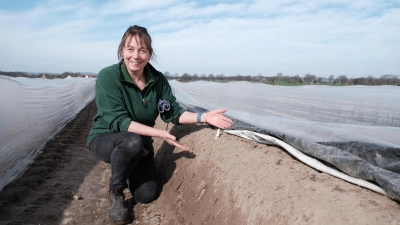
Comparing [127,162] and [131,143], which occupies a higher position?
[131,143]

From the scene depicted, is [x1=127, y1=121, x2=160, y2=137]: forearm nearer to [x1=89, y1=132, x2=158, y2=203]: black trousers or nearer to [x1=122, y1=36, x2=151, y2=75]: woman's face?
[x1=89, y1=132, x2=158, y2=203]: black trousers

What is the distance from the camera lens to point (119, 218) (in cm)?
258

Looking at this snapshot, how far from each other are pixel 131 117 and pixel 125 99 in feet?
0.62

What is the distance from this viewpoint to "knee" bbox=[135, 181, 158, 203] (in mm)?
2938

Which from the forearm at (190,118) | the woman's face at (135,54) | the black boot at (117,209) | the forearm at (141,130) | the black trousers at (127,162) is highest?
the woman's face at (135,54)

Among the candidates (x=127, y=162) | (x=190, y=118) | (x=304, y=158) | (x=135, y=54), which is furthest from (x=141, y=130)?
(x=304, y=158)

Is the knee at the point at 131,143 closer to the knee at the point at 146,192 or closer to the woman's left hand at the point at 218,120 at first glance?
the knee at the point at 146,192

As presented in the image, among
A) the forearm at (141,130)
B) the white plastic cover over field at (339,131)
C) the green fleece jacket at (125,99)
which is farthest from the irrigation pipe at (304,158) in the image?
the forearm at (141,130)

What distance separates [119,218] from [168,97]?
1249 mm

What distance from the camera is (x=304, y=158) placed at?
2178 millimetres

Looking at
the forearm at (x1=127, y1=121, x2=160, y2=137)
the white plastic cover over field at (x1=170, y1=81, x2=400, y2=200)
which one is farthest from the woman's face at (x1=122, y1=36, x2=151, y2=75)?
the white plastic cover over field at (x1=170, y1=81, x2=400, y2=200)

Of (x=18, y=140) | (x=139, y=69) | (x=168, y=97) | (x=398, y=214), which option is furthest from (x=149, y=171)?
(x=398, y=214)

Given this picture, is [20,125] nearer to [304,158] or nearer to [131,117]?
[131,117]

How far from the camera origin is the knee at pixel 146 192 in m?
2.94
